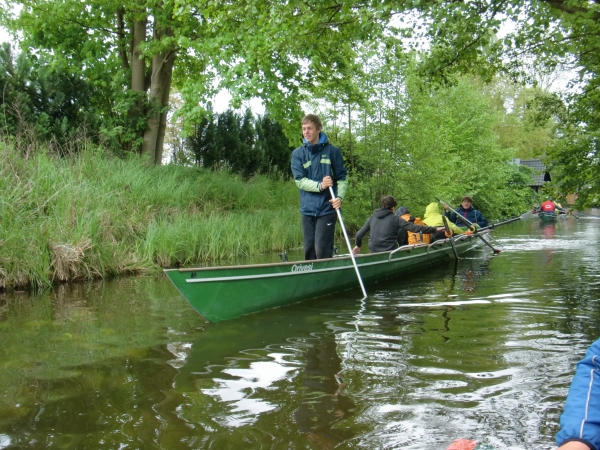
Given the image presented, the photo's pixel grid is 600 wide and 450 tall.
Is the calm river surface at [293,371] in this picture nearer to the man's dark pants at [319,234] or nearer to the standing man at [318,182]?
the man's dark pants at [319,234]

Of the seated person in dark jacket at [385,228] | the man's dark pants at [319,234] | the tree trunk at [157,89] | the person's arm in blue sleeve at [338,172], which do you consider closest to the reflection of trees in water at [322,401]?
the man's dark pants at [319,234]

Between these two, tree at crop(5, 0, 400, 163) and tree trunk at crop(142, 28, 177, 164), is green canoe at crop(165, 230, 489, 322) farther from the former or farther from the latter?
tree trunk at crop(142, 28, 177, 164)

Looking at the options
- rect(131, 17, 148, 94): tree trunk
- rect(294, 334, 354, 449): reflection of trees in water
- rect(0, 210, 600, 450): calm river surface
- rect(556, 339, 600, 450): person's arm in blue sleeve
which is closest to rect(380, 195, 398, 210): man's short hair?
rect(0, 210, 600, 450): calm river surface

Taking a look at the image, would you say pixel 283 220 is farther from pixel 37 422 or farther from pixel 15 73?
pixel 37 422

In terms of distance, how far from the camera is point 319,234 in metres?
7.17

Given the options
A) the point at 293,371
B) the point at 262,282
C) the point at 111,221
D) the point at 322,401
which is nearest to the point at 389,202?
the point at 262,282

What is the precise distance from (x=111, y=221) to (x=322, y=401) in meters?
7.34

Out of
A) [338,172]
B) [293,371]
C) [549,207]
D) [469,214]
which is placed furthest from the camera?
[549,207]

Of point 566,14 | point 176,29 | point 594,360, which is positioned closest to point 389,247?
point 566,14

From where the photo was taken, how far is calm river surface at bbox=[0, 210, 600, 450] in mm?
3242

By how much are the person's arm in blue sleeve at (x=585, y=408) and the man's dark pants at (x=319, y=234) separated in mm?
5313

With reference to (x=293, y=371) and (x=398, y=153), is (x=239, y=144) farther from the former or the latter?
(x=293, y=371)

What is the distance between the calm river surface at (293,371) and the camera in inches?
128

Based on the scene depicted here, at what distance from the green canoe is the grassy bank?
11.5 feet
